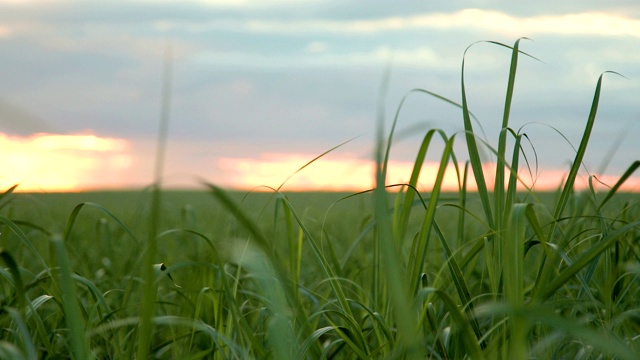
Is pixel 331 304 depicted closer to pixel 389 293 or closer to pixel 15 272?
pixel 389 293

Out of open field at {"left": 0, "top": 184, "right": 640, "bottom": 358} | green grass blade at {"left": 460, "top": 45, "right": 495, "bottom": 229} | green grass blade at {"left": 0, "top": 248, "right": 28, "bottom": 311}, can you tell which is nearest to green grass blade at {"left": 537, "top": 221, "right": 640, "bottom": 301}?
open field at {"left": 0, "top": 184, "right": 640, "bottom": 358}

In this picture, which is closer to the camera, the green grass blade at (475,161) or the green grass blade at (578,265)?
the green grass blade at (578,265)

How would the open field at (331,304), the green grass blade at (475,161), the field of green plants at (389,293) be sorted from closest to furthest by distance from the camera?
the field of green plants at (389,293), the open field at (331,304), the green grass blade at (475,161)

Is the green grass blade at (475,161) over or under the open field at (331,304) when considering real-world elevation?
over

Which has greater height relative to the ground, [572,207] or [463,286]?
[572,207]

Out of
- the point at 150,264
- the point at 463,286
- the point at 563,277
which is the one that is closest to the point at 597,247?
the point at 563,277

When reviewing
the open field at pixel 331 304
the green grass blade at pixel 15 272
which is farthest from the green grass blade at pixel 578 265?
the green grass blade at pixel 15 272

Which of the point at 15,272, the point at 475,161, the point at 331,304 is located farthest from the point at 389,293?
the point at 15,272

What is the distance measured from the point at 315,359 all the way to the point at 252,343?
172 millimetres

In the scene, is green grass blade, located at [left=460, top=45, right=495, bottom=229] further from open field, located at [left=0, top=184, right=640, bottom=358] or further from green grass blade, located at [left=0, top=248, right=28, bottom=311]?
green grass blade, located at [left=0, top=248, right=28, bottom=311]

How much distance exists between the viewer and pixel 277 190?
54.7 inches

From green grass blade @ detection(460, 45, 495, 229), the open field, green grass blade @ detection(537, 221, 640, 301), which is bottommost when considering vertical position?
the open field

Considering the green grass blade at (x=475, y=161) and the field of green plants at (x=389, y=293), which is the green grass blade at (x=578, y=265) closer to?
the field of green plants at (x=389, y=293)

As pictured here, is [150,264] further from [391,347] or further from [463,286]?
[463,286]
